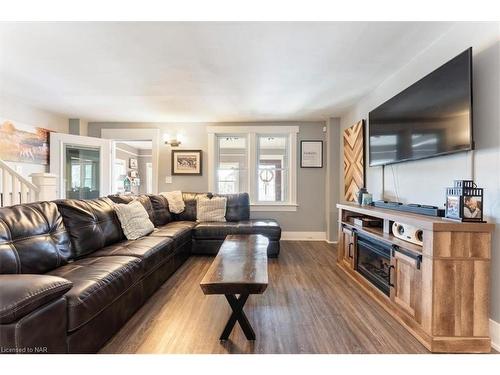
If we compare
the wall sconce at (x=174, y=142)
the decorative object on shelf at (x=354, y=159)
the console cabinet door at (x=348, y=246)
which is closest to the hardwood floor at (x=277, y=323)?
the console cabinet door at (x=348, y=246)

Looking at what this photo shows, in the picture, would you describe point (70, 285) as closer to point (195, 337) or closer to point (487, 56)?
point (195, 337)

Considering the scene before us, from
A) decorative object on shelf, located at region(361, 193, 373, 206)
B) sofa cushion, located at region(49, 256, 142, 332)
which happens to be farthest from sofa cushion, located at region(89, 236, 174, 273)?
decorative object on shelf, located at region(361, 193, 373, 206)

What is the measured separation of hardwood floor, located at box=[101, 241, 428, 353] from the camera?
1560 mm

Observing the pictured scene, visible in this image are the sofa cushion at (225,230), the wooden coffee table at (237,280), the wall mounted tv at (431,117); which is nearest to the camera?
the wooden coffee table at (237,280)

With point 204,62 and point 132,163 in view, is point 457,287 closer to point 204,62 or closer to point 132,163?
point 204,62

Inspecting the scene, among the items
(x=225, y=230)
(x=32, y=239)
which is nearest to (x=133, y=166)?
(x=225, y=230)

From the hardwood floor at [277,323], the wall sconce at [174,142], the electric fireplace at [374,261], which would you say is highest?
the wall sconce at [174,142]

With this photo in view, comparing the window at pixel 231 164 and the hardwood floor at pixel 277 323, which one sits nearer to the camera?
the hardwood floor at pixel 277 323

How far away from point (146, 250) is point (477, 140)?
2.77 meters

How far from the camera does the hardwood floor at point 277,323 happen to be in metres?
1.56

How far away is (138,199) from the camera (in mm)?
3385

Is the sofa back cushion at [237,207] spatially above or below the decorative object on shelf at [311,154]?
below

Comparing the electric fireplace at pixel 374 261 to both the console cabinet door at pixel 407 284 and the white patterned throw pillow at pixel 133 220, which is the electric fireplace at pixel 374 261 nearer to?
Answer: the console cabinet door at pixel 407 284

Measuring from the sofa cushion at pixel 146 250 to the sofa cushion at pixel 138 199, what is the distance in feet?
2.30
